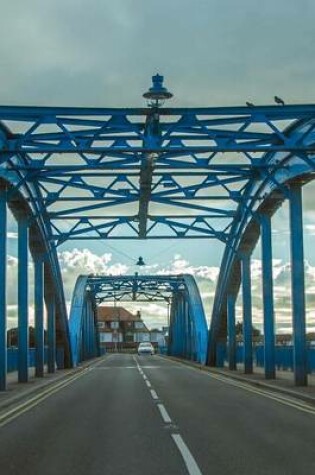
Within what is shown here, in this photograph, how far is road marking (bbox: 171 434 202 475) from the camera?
32.1 feet

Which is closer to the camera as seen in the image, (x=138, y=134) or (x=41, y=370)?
(x=138, y=134)

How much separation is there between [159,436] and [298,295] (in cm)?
1292

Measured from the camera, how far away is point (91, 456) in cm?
1105

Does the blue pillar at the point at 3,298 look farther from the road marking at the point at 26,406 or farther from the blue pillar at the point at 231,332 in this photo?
the blue pillar at the point at 231,332

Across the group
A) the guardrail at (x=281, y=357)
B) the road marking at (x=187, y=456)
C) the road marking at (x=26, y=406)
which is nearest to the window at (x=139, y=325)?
the guardrail at (x=281, y=357)

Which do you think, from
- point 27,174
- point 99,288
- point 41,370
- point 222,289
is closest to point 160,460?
point 27,174

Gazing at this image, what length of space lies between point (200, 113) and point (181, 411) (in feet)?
27.3

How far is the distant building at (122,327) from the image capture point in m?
171

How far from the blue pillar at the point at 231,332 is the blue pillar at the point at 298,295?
52.2 feet

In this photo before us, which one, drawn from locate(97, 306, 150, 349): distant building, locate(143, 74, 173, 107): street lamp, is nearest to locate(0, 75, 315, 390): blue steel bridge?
locate(143, 74, 173, 107): street lamp

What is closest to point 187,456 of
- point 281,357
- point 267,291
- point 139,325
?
point 267,291

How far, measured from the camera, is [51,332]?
41125 mm

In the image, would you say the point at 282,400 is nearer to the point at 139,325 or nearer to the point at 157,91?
the point at 157,91

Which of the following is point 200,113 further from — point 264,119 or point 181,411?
point 181,411
